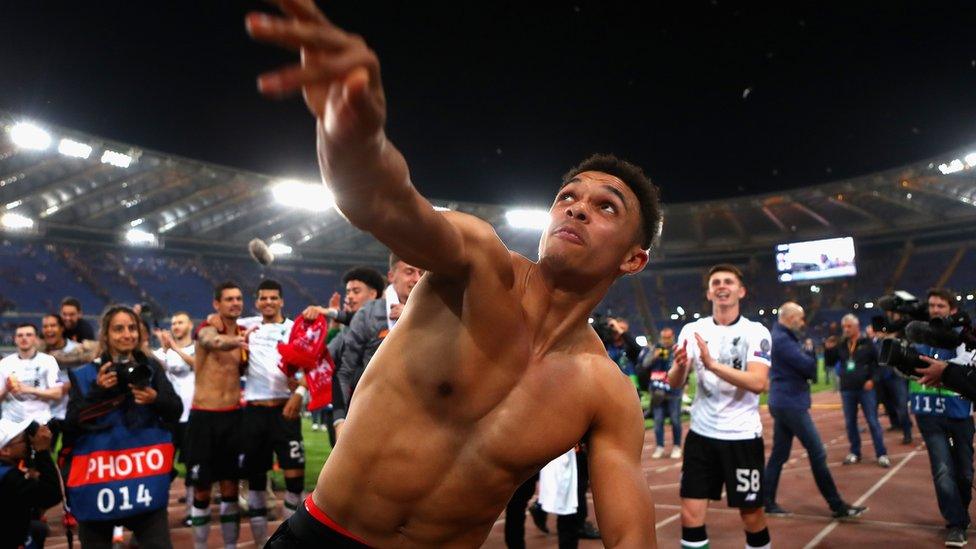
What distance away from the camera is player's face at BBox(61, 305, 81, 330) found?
7461 millimetres

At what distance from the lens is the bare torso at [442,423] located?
1.74 meters

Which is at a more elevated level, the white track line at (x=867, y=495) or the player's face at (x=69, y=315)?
the player's face at (x=69, y=315)

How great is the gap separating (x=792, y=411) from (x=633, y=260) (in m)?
5.09

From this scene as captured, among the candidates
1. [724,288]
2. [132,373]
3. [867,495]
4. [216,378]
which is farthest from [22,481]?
[867,495]

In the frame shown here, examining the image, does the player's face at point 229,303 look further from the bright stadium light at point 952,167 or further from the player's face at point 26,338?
the bright stadium light at point 952,167

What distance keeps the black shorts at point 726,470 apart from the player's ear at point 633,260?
8.99 ft

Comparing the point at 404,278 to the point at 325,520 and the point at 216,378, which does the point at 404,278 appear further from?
the point at 325,520

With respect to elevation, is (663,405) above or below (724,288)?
below

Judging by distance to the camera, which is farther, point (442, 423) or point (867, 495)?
point (867, 495)

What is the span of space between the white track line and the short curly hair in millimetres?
4540

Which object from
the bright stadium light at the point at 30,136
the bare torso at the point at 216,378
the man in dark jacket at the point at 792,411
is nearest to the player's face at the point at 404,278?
the bare torso at the point at 216,378

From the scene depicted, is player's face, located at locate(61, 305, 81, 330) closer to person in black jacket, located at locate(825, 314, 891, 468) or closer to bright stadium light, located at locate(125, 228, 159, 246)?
person in black jacket, located at locate(825, 314, 891, 468)

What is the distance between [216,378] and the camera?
18.8ft

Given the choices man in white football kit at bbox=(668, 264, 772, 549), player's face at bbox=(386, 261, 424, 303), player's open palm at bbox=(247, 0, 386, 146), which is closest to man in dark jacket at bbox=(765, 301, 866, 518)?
man in white football kit at bbox=(668, 264, 772, 549)
